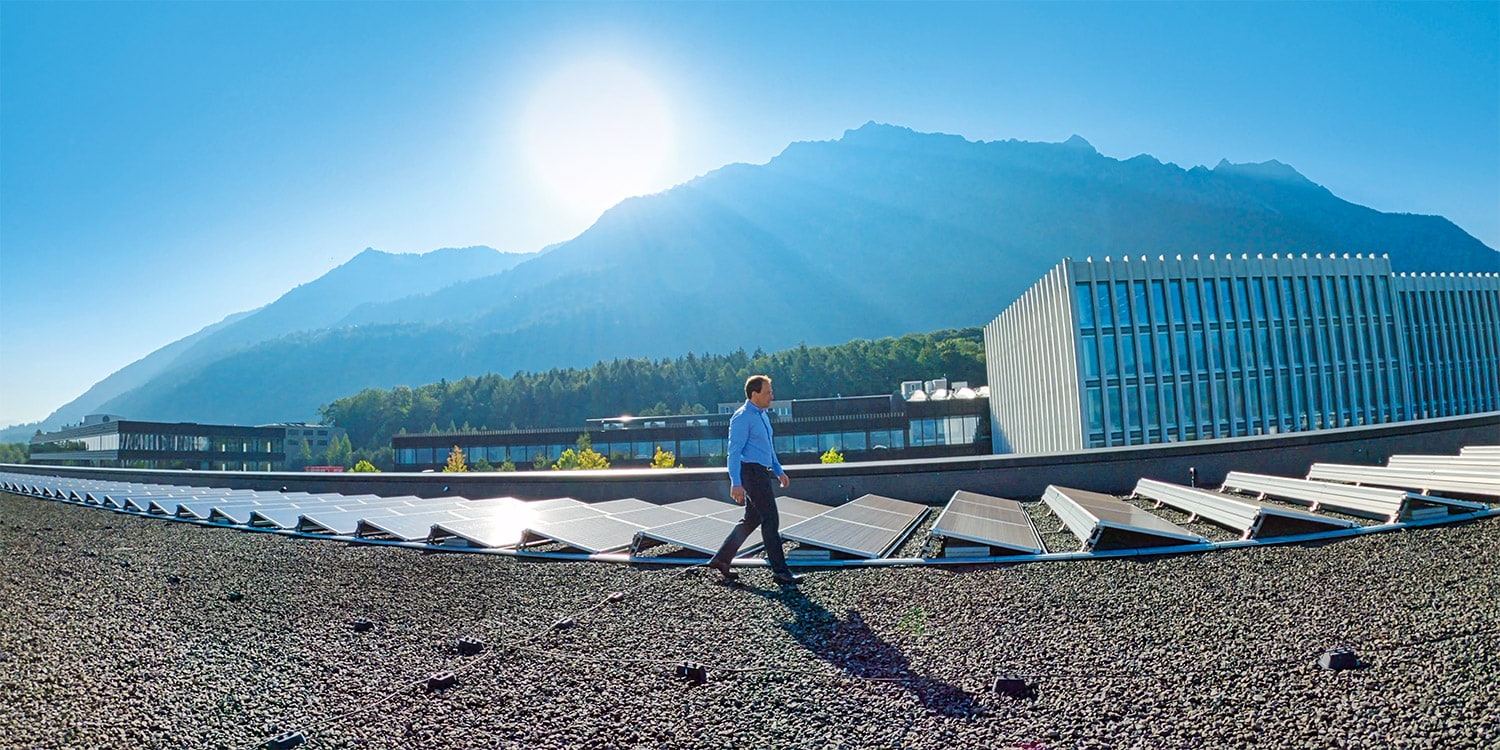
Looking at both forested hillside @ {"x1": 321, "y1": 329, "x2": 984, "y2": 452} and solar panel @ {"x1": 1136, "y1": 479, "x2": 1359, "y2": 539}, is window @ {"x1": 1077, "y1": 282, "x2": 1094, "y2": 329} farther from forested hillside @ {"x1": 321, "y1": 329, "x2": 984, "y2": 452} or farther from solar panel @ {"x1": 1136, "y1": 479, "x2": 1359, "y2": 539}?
forested hillside @ {"x1": 321, "y1": 329, "x2": 984, "y2": 452}

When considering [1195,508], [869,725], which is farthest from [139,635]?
[1195,508]

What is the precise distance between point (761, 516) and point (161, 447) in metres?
102

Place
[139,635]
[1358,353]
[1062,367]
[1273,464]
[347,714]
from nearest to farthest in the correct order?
[347,714]
[139,635]
[1273,464]
[1062,367]
[1358,353]

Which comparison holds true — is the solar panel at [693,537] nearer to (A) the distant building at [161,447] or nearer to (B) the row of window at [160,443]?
(A) the distant building at [161,447]

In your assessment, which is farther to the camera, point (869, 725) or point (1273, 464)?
point (1273, 464)

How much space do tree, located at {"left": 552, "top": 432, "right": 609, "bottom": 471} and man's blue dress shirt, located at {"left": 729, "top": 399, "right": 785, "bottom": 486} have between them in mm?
40274

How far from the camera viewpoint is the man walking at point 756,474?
6922mm

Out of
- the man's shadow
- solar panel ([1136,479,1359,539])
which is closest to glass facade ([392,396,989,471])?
solar panel ([1136,479,1359,539])

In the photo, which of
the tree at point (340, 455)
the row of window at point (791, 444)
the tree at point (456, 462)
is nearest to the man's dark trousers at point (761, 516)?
the row of window at point (791, 444)

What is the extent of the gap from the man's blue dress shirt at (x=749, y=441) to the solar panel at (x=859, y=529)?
1232mm

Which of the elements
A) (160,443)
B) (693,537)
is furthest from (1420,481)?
(160,443)

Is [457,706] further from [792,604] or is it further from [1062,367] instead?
[1062,367]

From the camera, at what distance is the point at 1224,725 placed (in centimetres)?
338

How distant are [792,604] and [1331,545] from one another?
5208mm
